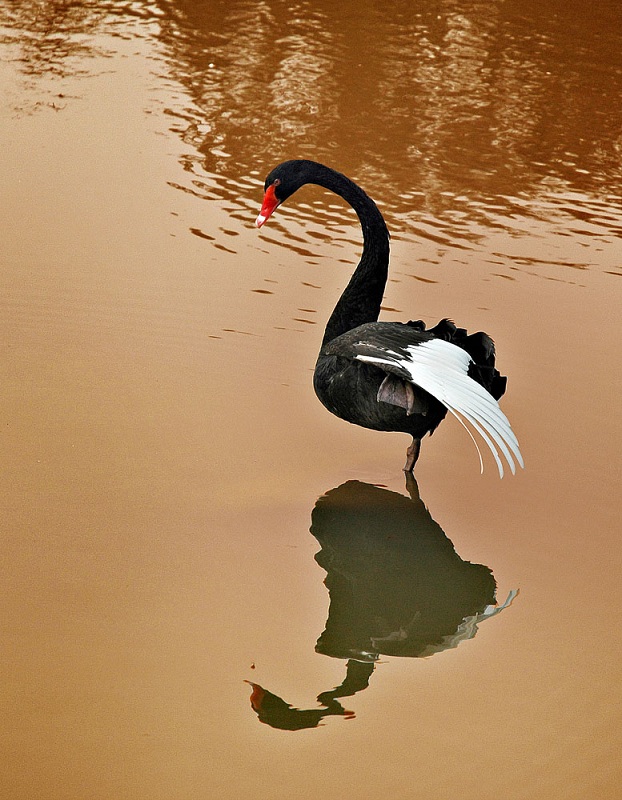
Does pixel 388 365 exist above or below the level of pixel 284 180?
below

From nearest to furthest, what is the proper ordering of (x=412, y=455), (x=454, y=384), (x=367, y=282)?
(x=454, y=384), (x=412, y=455), (x=367, y=282)

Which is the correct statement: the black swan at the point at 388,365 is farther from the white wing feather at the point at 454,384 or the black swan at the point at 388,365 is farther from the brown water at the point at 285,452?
the brown water at the point at 285,452

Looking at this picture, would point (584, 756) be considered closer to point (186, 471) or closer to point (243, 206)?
point (186, 471)

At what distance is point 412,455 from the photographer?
3498 mm

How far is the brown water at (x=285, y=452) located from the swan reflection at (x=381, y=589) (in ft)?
0.03

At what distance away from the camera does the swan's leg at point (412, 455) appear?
3479mm

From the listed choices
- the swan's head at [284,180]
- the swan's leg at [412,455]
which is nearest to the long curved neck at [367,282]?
the swan's head at [284,180]

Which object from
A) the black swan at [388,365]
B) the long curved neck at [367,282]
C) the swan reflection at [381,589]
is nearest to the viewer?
the swan reflection at [381,589]

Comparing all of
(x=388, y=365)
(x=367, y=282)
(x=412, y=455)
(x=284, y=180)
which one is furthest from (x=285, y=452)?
(x=284, y=180)

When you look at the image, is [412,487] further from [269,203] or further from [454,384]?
[269,203]

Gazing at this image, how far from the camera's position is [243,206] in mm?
5379

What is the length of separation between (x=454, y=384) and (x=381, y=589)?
631 millimetres

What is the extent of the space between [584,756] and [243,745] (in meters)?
0.75

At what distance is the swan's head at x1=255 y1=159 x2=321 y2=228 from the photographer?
3.76 metres
